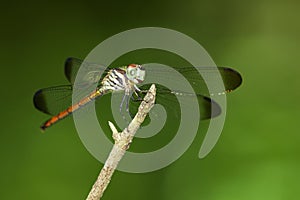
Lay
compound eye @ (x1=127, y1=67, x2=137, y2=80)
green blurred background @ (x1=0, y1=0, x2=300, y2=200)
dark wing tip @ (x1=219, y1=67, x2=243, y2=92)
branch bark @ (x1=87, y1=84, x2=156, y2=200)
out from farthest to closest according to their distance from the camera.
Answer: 1. green blurred background @ (x1=0, y1=0, x2=300, y2=200)
2. dark wing tip @ (x1=219, y1=67, x2=243, y2=92)
3. compound eye @ (x1=127, y1=67, x2=137, y2=80)
4. branch bark @ (x1=87, y1=84, x2=156, y2=200)

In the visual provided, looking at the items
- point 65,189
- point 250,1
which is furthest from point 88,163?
point 250,1

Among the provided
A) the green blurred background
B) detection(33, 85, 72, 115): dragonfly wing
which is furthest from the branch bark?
the green blurred background

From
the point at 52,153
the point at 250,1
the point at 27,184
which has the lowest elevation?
the point at 27,184

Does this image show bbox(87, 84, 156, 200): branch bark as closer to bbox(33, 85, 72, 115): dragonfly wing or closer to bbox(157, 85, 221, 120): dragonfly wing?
bbox(157, 85, 221, 120): dragonfly wing

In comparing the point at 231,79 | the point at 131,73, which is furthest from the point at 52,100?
the point at 231,79

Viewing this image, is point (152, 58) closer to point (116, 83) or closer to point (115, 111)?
point (115, 111)

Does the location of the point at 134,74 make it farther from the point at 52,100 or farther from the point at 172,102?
the point at 52,100
